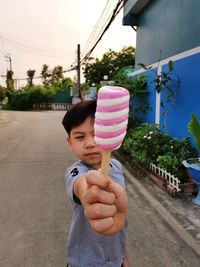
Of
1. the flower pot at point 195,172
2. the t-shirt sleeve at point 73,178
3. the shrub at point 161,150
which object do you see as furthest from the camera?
the shrub at point 161,150

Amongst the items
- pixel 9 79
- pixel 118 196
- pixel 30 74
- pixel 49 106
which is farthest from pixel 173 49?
pixel 30 74

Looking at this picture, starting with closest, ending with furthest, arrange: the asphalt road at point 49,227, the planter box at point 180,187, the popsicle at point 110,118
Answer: the popsicle at point 110,118, the asphalt road at point 49,227, the planter box at point 180,187

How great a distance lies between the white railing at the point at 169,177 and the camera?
14.1ft

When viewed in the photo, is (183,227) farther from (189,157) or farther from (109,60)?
(109,60)

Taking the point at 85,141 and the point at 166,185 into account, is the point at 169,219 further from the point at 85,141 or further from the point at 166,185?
the point at 85,141

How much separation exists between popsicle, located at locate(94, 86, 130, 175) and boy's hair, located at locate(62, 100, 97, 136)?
0.47 metres

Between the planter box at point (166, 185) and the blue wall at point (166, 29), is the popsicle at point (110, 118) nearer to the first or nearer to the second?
the planter box at point (166, 185)

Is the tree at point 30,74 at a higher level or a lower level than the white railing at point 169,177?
higher

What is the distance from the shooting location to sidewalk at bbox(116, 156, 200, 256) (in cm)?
322

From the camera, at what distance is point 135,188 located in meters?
4.98

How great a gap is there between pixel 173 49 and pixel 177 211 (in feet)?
16.1

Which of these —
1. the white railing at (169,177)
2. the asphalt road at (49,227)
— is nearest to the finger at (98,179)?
the asphalt road at (49,227)

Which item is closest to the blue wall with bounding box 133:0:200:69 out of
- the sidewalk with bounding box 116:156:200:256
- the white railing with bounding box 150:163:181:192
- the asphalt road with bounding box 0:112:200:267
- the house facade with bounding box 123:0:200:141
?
the house facade with bounding box 123:0:200:141

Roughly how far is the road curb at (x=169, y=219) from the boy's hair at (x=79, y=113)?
235 cm
